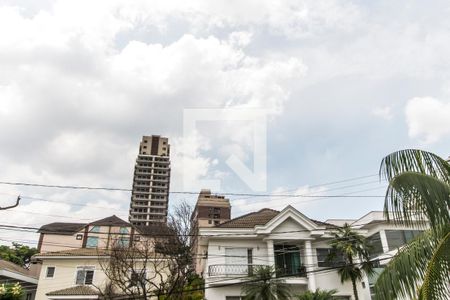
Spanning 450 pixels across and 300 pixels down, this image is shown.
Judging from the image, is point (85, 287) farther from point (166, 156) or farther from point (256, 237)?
point (166, 156)

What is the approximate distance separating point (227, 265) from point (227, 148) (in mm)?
8276

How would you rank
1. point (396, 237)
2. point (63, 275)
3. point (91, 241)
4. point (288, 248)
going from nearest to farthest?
point (396, 237) → point (288, 248) → point (63, 275) → point (91, 241)

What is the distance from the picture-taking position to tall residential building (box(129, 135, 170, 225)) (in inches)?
4761

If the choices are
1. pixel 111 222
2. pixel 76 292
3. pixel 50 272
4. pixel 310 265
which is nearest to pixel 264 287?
pixel 310 265

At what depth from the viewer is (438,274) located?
5.98 meters

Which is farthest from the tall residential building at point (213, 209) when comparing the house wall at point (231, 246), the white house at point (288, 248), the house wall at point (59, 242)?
the house wall at point (231, 246)

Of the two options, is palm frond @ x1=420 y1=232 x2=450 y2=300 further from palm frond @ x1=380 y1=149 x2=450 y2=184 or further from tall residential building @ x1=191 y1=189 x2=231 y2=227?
tall residential building @ x1=191 y1=189 x2=231 y2=227

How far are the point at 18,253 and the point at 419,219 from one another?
5213cm

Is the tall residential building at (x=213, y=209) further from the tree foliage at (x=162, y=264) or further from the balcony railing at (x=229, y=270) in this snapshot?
the balcony railing at (x=229, y=270)

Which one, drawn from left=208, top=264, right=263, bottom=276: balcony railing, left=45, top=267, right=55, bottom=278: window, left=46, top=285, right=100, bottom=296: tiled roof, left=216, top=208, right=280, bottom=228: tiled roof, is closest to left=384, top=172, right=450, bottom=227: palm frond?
left=208, top=264, right=263, bottom=276: balcony railing

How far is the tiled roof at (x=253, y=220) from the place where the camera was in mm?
23484

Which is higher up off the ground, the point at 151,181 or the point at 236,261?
the point at 151,181

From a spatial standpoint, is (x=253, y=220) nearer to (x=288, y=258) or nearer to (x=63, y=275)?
(x=288, y=258)

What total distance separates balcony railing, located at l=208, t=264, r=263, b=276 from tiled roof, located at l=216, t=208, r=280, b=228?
9.00 feet
